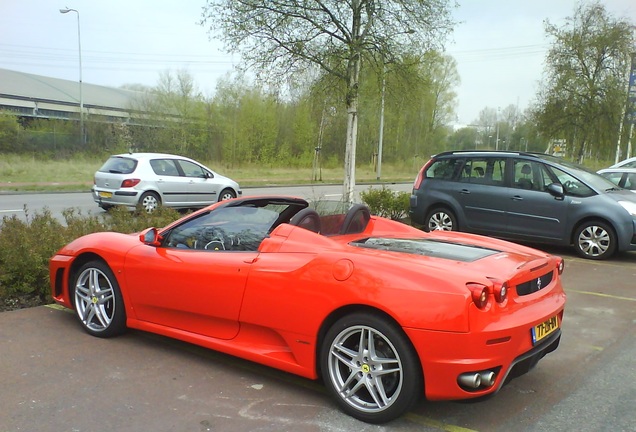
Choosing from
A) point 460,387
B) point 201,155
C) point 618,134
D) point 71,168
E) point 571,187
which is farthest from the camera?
point 201,155

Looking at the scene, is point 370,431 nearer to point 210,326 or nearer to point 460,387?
point 460,387

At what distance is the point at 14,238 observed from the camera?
5730 millimetres

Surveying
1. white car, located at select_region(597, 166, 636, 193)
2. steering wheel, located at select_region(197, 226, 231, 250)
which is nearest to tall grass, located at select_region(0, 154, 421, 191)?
white car, located at select_region(597, 166, 636, 193)

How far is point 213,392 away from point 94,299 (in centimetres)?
161

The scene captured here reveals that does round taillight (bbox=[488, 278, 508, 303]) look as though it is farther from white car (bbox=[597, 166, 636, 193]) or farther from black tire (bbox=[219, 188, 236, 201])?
black tire (bbox=[219, 188, 236, 201])

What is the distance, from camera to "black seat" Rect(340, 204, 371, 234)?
4.20 metres

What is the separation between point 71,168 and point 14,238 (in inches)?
1018

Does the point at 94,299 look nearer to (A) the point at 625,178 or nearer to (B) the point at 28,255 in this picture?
(B) the point at 28,255

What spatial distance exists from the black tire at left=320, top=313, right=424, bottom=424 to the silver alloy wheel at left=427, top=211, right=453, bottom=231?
7.35 metres

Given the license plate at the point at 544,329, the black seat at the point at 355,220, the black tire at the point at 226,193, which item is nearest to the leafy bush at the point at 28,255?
the black seat at the point at 355,220

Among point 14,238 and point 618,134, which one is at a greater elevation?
point 618,134

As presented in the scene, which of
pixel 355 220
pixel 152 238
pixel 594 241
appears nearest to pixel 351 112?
pixel 594 241

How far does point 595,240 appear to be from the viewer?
28.6ft

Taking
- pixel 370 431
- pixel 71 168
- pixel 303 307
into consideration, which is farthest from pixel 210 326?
pixel 71 168
